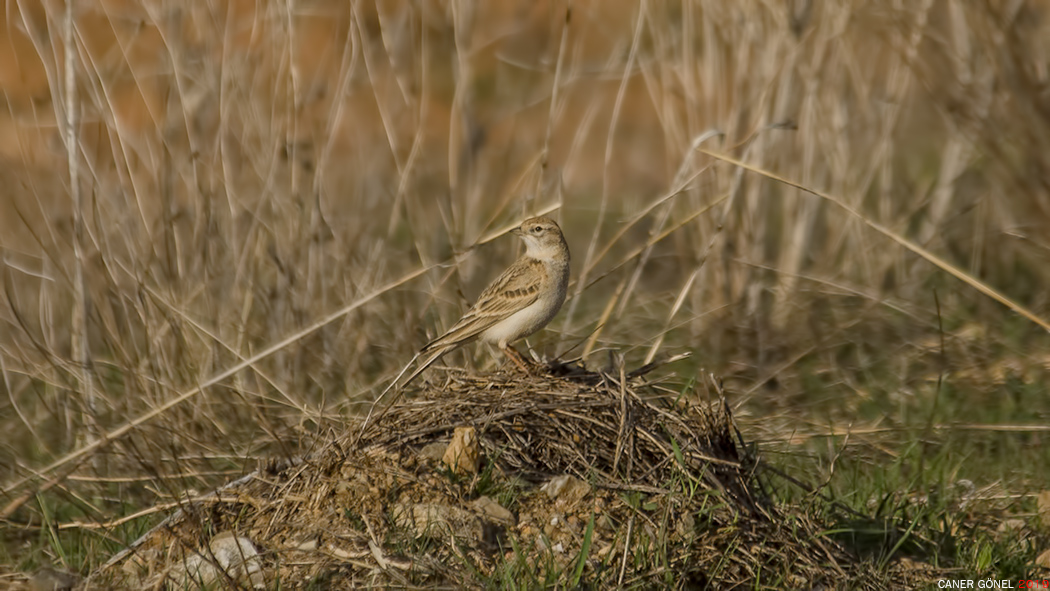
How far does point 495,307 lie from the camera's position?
5039mm

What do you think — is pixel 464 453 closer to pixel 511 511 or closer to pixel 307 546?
pixel 511 511

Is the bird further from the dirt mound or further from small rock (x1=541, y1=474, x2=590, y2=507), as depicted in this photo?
small rock (x1=541, y1=474, x2=590, y2=507)

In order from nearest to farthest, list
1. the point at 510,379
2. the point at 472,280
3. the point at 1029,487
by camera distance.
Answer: the point at 510,379
the point at 1029,487
the point at 472,280

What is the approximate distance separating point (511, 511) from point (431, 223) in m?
4.68

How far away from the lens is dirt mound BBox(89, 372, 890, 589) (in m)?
3.73

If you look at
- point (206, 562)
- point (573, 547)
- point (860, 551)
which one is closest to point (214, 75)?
point (206, 562)

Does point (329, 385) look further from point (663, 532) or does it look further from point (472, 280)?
point (663, 532)

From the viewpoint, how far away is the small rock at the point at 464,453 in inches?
159

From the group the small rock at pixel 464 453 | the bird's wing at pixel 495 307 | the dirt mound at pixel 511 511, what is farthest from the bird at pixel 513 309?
the small rock at pixel 464 453

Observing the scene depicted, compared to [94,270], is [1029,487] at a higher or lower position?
lower

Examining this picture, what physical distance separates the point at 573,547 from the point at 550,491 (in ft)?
0.77

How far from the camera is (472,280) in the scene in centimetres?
721

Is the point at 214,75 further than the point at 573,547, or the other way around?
the point at 214,75

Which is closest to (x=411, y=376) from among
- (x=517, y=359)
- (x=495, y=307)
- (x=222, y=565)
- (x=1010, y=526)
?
(x=517, y=359)
